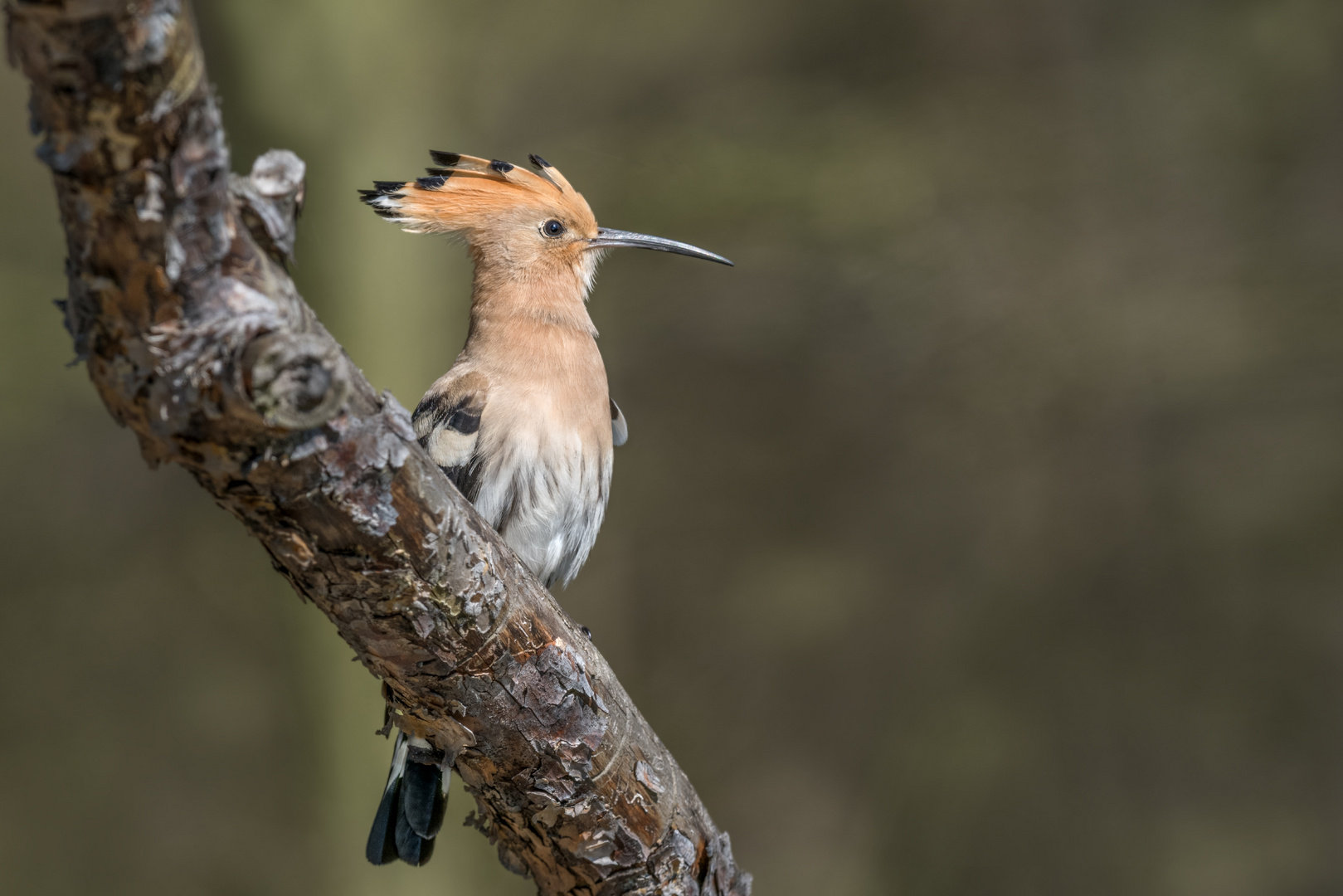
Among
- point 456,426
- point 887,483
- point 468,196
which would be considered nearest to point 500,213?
point 468,196

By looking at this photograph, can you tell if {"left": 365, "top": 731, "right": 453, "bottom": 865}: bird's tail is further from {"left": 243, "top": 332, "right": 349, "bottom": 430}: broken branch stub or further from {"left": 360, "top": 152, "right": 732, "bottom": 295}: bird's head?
{"left": 243, "top": 332, "right": 349, "bottom": 430}: broken branch stub

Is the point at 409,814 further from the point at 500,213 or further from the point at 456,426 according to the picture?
the point at 500,213

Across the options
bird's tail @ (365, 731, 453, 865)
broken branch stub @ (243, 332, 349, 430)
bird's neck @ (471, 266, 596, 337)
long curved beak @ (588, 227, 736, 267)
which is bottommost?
bird's tail @ (365, 731, 453, 865)

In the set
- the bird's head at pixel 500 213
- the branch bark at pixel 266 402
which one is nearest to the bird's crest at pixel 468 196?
the bird's head at pixel 500 213

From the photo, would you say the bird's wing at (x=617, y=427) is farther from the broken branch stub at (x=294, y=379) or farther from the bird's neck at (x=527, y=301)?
the broken branch stub at (x=294, y=379)

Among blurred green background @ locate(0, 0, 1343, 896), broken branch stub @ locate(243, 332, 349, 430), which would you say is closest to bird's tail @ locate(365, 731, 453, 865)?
broken branch stub @ locate(243, 332, 349, 430)

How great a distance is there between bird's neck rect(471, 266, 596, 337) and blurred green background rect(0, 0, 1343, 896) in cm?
115

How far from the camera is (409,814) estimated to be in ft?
4.33

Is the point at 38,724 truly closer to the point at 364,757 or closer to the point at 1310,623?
the point at 364,757

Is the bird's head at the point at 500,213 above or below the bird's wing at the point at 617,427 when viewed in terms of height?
above

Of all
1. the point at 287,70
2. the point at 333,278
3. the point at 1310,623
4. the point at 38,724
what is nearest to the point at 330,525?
the point at 333,278

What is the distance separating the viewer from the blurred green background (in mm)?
2701

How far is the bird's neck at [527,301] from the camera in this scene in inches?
57.8

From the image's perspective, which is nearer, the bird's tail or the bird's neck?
the bird's tail
